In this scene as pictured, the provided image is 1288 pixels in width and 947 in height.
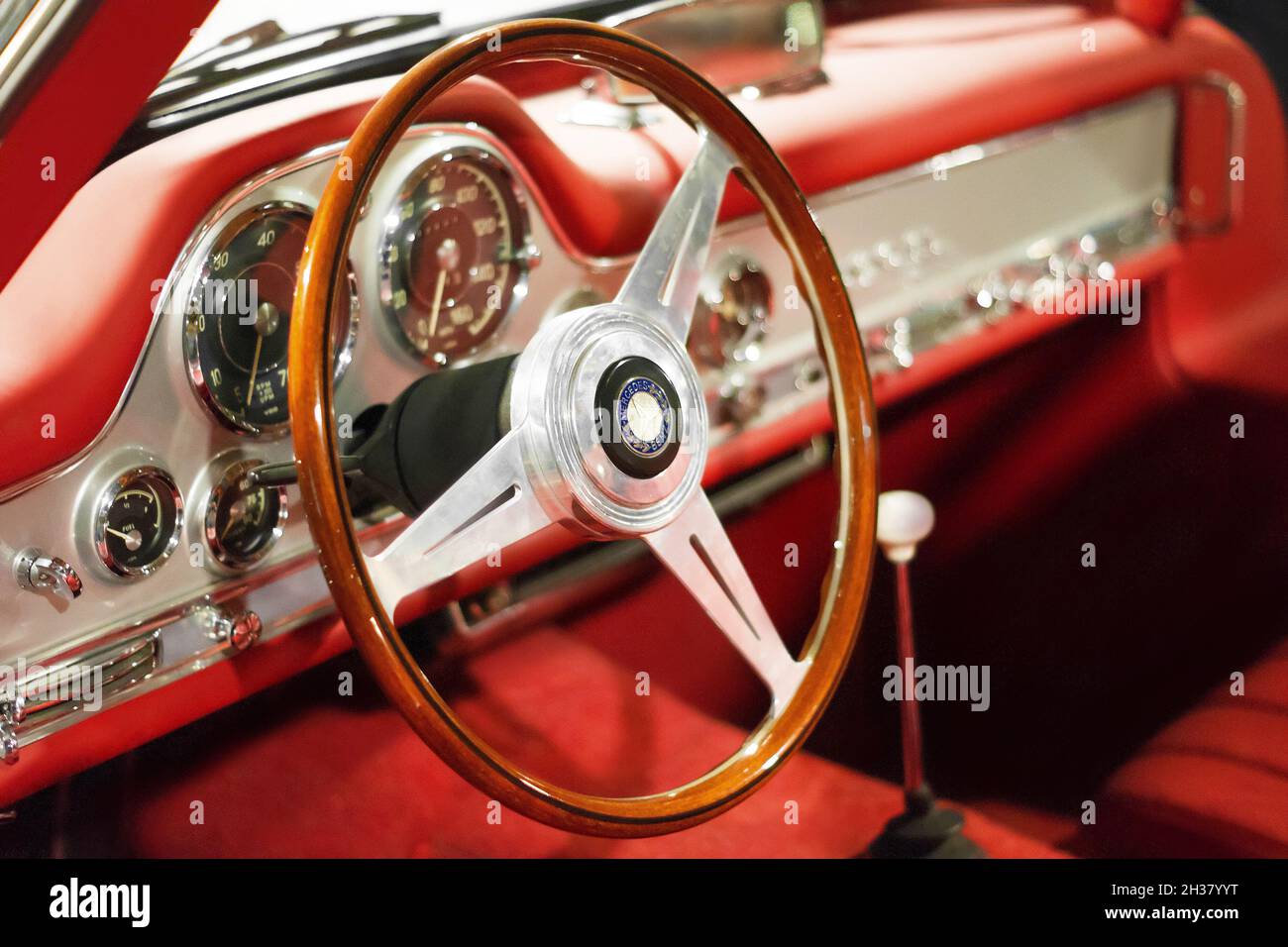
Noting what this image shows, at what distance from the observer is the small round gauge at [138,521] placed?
Answer: 40.7 inches

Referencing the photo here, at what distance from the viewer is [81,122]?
40.8 inches

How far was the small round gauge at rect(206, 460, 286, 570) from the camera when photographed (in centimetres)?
111

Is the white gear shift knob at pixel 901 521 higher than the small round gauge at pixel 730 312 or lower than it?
lower

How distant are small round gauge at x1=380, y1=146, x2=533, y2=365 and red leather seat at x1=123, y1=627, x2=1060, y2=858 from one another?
61 cm

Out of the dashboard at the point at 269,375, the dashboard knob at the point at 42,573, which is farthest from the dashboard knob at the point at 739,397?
the dashboard knob at the point at 42,573

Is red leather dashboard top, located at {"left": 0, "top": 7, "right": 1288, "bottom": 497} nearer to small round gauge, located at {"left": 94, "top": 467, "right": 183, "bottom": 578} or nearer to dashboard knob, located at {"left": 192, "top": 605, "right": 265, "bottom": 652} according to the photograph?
small round gauge, located at {"left": 94, "top": 467, "right": 183, "bottom": 578}

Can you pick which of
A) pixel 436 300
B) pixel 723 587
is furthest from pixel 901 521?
pixel 436 300

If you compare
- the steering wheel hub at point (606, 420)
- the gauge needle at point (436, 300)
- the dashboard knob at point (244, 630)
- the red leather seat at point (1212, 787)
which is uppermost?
the gauge needle at point (436, 300)

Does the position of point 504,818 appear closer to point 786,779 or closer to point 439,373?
point 786,779

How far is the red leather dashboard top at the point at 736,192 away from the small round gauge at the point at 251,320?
4 cm

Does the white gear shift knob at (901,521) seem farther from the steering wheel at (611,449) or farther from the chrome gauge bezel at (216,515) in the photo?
the chrome gauge bezel at (216,515)

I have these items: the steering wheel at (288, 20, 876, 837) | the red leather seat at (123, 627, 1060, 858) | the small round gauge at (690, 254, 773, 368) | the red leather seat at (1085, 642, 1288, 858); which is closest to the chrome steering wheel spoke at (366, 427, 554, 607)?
the steering wheel at (288, 20, 876, 837)

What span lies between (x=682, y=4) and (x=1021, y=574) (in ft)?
3.42
